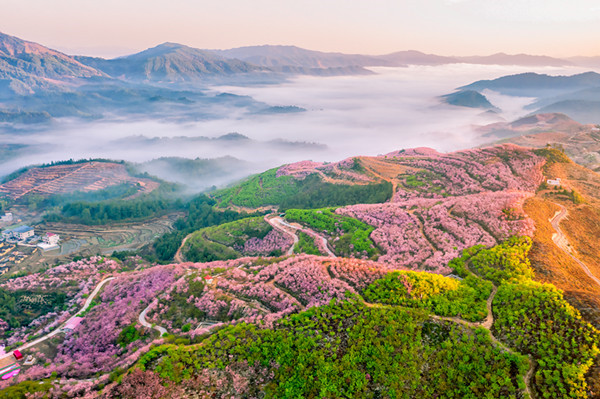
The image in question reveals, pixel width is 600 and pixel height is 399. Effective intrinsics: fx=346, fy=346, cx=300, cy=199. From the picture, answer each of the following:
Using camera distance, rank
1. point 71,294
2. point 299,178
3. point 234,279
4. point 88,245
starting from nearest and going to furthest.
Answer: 1. point 234,279
2. point 71,294
3. point 88,245
4. point 299,178

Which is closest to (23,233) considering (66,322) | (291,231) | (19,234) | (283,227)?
(19,234)

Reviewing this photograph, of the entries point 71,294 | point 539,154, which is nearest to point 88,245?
point 71,294

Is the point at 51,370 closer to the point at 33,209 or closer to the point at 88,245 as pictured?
the point at 88,245

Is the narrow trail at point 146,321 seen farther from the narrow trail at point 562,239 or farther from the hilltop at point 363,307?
the narrow trail at point 562,239

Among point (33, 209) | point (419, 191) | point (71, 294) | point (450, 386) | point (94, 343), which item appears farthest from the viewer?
point (33, 209)

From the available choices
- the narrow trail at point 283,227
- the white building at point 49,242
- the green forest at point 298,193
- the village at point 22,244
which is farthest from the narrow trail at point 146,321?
the white building at point 49,242

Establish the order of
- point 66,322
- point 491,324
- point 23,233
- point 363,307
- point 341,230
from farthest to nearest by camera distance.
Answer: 1. point 23,233
2. point 341,230
3. point 66,322
4. point 363,307
5. point 491,324

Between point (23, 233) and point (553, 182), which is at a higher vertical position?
point (553, 182)

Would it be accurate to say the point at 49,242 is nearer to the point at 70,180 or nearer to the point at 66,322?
the point at 66,322
